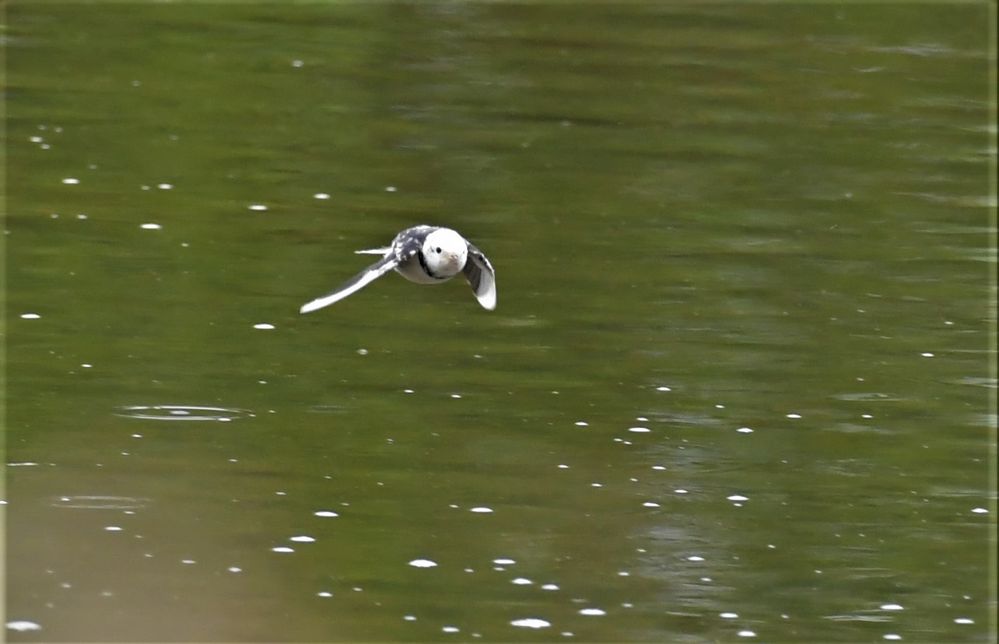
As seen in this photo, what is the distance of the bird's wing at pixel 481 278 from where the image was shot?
16.1ft

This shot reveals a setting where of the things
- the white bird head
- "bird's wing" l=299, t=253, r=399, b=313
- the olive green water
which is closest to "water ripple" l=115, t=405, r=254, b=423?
the olive green water

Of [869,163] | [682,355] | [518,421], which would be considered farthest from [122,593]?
[869,163]

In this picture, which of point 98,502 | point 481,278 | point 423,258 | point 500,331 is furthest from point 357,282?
point 500,331

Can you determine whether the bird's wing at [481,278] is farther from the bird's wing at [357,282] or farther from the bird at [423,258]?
the bird's wing at [357,282]

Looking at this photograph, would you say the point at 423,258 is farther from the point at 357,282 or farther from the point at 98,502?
the point at 98,502

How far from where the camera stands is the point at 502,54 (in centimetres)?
841

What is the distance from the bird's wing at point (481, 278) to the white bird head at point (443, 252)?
42 centimetres

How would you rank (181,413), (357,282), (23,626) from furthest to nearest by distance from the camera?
1. (181,413)
2. (357,282)
3. (23,626)

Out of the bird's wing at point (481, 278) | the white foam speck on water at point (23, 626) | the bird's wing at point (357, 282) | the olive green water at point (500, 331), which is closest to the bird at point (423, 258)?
the bird's wing at point (357, 282)

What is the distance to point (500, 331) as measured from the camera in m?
5.77

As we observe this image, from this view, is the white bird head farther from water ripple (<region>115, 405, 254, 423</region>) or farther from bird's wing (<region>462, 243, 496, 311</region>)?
water ripple (<region>115, 405, 254, 423</region>)

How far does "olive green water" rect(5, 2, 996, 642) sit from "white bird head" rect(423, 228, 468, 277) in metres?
0.74

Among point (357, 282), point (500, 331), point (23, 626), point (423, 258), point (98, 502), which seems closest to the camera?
point (23, 626)

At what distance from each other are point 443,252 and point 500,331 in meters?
1.42
